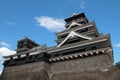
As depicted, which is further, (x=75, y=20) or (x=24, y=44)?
(x=24, y=44)

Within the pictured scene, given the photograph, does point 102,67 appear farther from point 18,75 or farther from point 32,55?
point 18,75

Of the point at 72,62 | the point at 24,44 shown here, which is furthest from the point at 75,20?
the point at 24,44

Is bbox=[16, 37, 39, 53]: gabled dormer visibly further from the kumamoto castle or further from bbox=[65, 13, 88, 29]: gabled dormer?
bbox=[65, 13, 88, 29]: gabled dormer

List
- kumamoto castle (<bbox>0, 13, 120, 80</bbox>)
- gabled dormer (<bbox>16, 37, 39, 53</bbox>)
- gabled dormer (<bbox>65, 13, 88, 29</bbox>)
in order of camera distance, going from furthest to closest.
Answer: gabled dormer (<bbox>16, 37, 39, 53</bbox>)
gabled dormer (<bbox>65, 13, 88, 29</bbox>)
kumamoto castle (<bbox>0, 13, 120, 80</bbox>)

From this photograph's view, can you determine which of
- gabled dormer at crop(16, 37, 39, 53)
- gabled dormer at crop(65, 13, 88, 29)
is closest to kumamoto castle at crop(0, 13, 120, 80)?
gabled dormer at crop(65, 13, 88, 29)

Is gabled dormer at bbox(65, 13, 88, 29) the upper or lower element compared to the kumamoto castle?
upper

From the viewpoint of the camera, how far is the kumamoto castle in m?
16.7

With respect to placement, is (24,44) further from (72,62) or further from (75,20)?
(72,62)

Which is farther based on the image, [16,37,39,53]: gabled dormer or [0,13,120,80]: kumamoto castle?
[16,37,39,53]: gabled dormer

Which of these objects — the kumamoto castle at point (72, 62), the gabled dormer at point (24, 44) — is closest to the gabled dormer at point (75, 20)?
the kumamoto castle at point (72, 62)

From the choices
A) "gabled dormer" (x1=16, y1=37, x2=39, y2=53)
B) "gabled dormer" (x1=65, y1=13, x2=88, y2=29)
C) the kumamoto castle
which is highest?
"gabled dormer" (x1=65, y1=13, x2=88, y2=29)

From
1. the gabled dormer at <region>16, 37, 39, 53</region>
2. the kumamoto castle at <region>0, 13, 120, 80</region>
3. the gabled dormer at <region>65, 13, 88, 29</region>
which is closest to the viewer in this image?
the kumamoto castle at <region>0, 13, 120, 80</region>

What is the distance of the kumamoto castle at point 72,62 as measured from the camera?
16.7 meters

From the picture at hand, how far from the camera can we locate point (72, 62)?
19297mm
